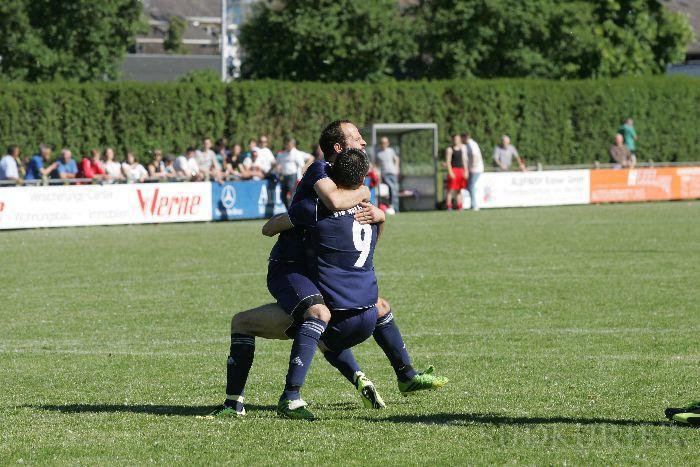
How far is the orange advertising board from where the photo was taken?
120ft

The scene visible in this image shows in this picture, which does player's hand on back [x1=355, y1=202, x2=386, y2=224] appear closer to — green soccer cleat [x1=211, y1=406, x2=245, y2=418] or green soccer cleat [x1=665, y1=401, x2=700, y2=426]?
green soccer cleat [x1=211, y1=406, x2=245, y2=418]

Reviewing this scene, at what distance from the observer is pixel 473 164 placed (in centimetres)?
3291

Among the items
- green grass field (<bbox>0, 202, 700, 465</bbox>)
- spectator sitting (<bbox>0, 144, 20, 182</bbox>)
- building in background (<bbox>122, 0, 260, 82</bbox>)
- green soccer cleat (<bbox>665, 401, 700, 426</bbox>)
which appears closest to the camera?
Answer: green grass field (<bbox>0, 202, 700, 465</bbox>)

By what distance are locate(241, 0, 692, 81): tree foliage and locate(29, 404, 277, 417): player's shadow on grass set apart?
1814 inches

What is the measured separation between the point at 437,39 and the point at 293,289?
48299 millimetres

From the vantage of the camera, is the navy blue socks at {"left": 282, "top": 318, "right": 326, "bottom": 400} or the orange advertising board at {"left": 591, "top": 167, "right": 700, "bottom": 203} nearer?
the navy blue socks at {"left": 282, "top": 318, "right": 326, "bottom": 400}

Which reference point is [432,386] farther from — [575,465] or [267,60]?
[267,60]

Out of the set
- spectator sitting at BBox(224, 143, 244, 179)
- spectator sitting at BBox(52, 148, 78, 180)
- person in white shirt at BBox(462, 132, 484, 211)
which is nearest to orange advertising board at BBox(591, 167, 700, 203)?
person in white shirt at BBox(462, 132, 484, 211)

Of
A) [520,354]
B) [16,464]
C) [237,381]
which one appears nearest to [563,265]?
[520,354]

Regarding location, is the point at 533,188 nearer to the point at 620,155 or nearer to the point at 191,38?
the point at 620,155

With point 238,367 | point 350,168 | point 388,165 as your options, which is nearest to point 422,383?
point 238,367

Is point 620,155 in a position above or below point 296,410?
above

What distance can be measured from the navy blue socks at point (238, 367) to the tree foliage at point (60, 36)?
39.0 meters

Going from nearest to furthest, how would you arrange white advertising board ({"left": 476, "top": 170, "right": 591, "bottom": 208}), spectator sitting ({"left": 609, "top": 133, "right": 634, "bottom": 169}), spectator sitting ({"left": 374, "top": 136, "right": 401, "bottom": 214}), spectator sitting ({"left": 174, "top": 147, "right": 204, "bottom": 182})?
spectator sitting ({"left": 174, "top": 147, "right": 204, "bottom": 182})
spectator sitting ({"left": 374, "top": 136, "right": 401, "bottom": 214})
white advertising board ({"left": 476, "top": 170, "right": 591, "bottom": 208})
spectator sitting ({"left": 609, "top": 133, "right": 634, "bottom": 169})
